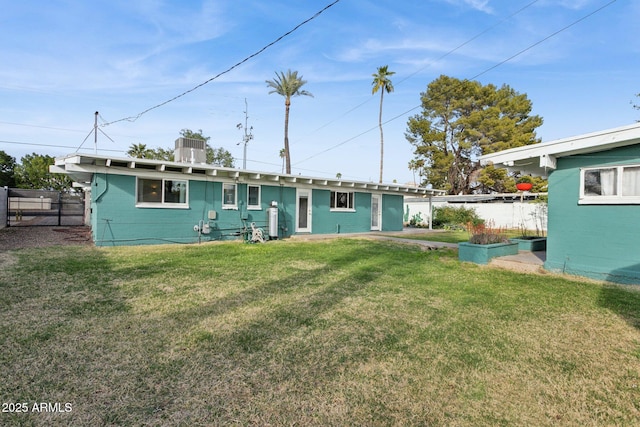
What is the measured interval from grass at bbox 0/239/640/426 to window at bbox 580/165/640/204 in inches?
65.5

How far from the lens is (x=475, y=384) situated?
104 inches

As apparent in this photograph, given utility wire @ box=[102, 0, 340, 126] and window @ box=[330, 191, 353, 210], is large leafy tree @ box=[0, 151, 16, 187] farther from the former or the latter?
window @ box=[330, 191, 353, 210]

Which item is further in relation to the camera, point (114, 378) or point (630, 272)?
point (630, 272)

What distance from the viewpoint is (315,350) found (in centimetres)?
320

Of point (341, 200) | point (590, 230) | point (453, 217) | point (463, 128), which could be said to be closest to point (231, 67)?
point (341, 200)

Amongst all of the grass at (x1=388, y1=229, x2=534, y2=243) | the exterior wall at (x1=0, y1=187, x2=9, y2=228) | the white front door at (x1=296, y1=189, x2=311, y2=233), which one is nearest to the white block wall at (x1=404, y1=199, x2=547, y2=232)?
the grass at (x1=388, y1=229, x2=534, y2=243)

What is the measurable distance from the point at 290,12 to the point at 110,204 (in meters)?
7.43

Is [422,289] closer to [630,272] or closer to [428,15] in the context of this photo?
[630,272]

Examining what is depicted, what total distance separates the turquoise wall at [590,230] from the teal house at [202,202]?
8.71 m

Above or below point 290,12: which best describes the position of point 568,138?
below

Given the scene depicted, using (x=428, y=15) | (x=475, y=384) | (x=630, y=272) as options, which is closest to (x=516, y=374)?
(x=475, y=384)

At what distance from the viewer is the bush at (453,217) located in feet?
70.3

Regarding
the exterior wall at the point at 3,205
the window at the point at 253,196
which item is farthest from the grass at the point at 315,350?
the exterior wall at the point at 3,205

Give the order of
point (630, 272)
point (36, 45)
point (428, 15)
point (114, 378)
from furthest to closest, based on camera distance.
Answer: point (36, 45) < point (428, 15) < point (630, 272) < point (114, 378)
